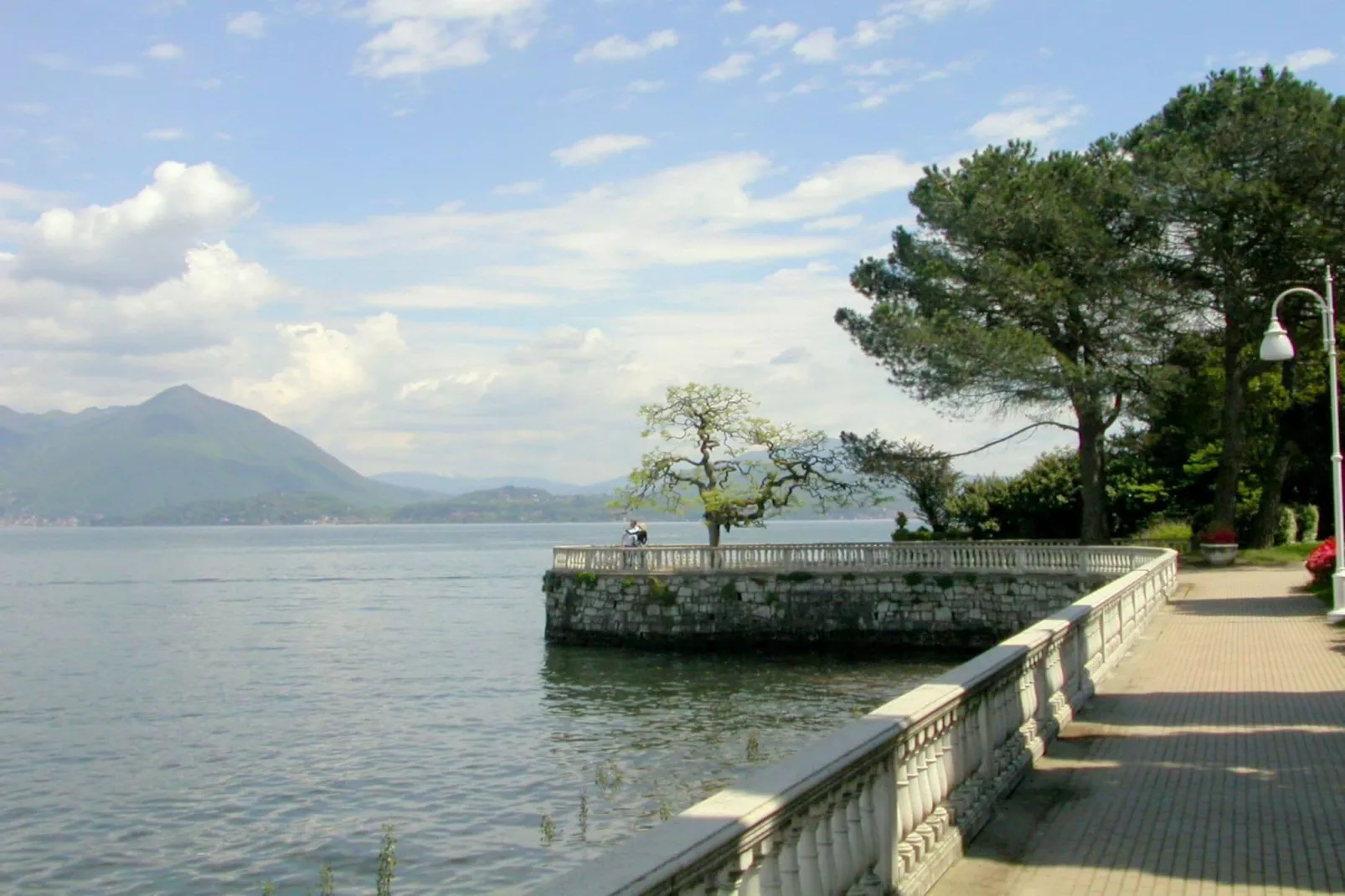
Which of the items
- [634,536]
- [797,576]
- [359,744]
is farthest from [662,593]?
[359,744]

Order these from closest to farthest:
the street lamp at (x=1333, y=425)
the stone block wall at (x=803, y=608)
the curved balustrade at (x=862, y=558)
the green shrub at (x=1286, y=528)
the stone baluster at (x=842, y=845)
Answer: the stone baluster at (x=842, y=845) → the street lamp at (x=1333, y=425) → the curved balustrade at (x=862, y=558) → the stone block wall at (x=803, y=608) → the green shrub at (x=1286, y=528)

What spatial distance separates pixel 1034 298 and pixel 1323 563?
13036mm

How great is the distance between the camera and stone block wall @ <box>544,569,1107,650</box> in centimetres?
3212

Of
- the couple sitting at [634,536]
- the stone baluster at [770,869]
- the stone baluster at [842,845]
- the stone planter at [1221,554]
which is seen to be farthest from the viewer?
the couple sitting at [634,536]

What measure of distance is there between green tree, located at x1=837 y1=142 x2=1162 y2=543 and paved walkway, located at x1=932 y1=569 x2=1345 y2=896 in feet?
69.1

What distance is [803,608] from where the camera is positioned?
3438 cm

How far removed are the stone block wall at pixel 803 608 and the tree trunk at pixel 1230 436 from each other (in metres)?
11.0

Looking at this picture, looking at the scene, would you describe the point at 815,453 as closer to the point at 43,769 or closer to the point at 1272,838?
the point at 43,769

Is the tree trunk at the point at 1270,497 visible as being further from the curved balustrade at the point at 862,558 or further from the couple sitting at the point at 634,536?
the couple sitting at the point at 634,536

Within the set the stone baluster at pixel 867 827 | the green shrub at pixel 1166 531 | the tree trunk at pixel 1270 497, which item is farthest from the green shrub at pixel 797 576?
the stone baluster at pixel 867 827

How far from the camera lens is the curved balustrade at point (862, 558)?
31094 millimetres

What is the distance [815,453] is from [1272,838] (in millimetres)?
35542

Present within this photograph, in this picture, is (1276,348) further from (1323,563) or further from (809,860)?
(809,860)

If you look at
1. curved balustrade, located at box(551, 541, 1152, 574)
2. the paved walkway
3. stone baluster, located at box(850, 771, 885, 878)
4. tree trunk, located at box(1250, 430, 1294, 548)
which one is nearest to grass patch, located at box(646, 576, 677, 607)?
curved balustrade, located at box(551, 541, 1152, 574)
